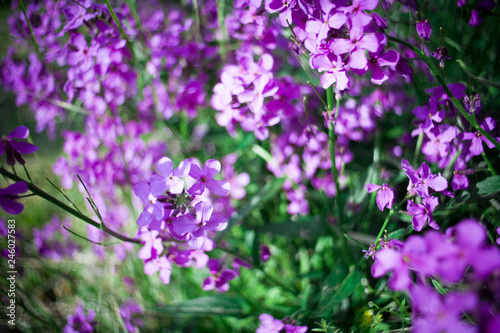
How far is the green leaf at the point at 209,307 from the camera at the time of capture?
1349mm

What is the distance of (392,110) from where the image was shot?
1.81m

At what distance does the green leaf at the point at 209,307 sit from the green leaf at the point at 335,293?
42 cm

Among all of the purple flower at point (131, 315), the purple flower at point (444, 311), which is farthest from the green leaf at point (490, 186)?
the purple flower at point (131, 315)

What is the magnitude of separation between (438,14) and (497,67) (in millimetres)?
362

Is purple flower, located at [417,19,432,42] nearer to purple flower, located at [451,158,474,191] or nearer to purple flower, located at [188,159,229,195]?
purple flower, located at [451,158,474,191]

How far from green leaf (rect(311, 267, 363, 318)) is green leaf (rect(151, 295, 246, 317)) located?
416 millimetres

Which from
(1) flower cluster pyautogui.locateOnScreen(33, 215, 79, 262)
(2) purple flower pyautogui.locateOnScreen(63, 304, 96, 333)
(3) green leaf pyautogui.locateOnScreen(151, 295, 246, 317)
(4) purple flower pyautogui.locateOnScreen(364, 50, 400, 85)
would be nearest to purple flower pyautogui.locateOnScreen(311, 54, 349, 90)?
(4) purple flower pyautogui.locateOnScreen(364, 50, 400, 85)

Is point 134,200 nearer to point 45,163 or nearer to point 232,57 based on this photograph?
point 232,57

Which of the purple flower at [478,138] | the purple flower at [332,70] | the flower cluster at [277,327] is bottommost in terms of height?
the flower cluster at [277,327]

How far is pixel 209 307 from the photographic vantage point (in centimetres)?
139

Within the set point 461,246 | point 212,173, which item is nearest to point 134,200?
point 212,173

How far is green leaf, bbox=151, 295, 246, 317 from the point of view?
135 cm

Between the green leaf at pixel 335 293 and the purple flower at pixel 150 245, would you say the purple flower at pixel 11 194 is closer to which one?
the purple flower at pixel 150 245

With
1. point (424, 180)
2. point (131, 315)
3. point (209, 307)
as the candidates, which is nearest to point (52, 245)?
point (131, 315)
